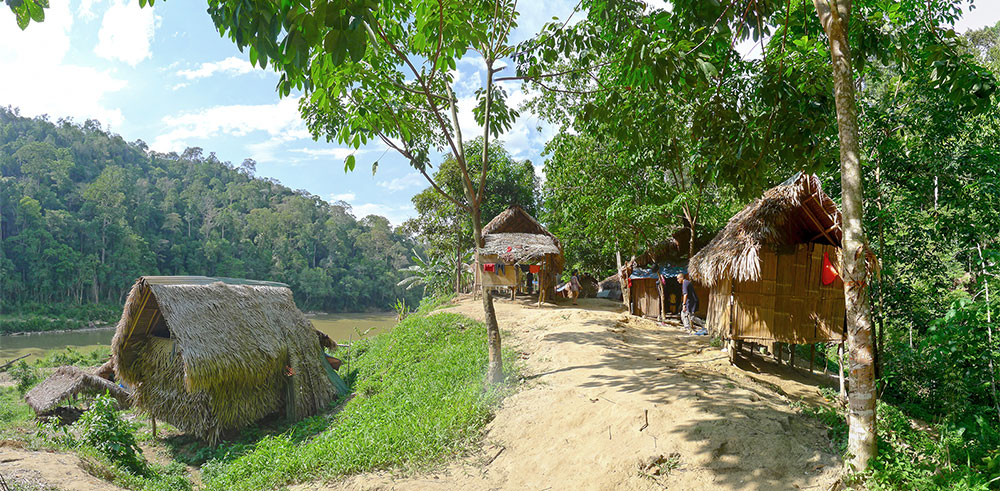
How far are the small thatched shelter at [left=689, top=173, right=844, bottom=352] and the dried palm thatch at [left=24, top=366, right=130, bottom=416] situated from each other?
39.8 ft

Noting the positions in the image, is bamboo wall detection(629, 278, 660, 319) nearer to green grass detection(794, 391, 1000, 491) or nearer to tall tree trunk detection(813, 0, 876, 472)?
green grass detection(794, 391, 1000, 491)

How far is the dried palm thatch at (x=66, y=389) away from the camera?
10.4m

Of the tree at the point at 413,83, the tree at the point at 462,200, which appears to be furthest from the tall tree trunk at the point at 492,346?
the tree at the point at 462,200

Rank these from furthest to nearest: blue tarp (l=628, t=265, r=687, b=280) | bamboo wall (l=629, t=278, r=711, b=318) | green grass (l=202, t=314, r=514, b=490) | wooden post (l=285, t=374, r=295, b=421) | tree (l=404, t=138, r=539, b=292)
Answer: tree (l=404, t=138, r=539, b=292)
bamboo wall (l=629, t=278, r=711, b=318)
blue tarp (l=628, t=265, r=687, b=280)
wooden post (l=285, t=374, r=295, b=421)
green grass (l=202, t=314, r=514, b=490)

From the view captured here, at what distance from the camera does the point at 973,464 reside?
11.6ft

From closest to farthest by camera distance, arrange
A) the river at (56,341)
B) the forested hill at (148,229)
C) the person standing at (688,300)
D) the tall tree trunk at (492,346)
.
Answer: the tall tree trunk at (492,346) < the person standing at (688,300) < the river at (56,341) < the forested hill at (148,229)

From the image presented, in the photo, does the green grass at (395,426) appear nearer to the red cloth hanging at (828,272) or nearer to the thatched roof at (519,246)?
the red cloth hanging at (828,272)

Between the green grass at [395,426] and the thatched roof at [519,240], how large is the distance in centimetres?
467

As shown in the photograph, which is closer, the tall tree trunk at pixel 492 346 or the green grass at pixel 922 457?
the green grass at pixel 922 457

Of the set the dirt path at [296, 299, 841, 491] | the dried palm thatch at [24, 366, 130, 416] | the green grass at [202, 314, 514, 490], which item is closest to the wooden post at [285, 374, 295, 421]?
the green grass at [202, 314, 514, 490]

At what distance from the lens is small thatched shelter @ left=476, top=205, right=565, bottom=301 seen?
14531 millimetres

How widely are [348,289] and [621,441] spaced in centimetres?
4921

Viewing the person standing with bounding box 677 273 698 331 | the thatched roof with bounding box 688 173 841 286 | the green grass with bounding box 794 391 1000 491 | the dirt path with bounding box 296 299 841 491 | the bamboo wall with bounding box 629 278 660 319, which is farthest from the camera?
the bamboo wall with bounding box 629 278 660 319

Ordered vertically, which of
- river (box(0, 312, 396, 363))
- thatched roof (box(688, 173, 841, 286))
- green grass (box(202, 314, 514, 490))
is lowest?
river (box(0, 312, 396, 363))
